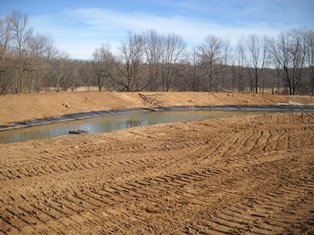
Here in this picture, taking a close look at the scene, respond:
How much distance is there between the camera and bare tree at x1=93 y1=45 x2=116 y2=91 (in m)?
41.4

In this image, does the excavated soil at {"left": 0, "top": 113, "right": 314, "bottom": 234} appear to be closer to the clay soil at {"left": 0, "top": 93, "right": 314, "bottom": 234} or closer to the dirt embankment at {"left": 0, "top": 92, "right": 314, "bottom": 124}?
the clay soil at {"left": 0, "top": 93, "right": 314, "bottom": 234}

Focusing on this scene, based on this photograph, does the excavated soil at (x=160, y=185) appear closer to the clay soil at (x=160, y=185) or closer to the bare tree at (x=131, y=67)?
the clay soil at (x=160, y=185)

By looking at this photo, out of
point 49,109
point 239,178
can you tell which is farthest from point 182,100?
point 239,178

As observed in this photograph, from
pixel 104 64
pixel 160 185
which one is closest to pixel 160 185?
pixel 160 185

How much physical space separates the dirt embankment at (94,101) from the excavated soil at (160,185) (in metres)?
8.96

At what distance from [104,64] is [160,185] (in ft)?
129

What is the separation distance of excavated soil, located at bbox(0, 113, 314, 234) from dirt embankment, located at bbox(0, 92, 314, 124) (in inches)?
353

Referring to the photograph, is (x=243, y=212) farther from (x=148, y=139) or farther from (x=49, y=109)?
(x=49, y=109)

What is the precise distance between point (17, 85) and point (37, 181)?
28.4 meters

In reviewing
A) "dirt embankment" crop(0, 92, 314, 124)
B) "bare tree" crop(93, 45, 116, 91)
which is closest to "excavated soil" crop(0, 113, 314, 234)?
"dirt embankment" crop(0, 92, 314, 124)

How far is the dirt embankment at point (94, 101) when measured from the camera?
19938 mm

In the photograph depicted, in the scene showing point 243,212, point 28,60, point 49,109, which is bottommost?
point 243,212

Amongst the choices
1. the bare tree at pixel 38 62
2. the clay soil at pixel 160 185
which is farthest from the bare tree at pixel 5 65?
the clay soil at pixel 160 185

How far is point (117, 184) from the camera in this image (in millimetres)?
7383
